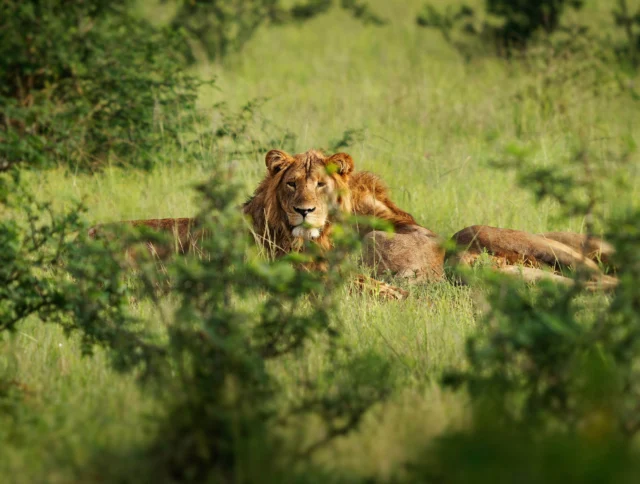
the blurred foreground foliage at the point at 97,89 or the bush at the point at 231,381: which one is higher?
the blurred foreground foliage at the point at 97,89

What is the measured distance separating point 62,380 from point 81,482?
44.5 inches

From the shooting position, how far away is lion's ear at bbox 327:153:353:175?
6520 millimetres

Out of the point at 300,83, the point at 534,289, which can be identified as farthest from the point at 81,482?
the point at 300,83

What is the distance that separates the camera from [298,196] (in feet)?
21.0

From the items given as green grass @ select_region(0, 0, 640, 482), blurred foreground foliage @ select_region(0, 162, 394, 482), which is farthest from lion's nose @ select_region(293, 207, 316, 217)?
blurred foreground foliage @ select_region(0, 162, 394, 482)

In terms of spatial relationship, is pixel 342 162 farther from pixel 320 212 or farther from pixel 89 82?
pixel 89 82

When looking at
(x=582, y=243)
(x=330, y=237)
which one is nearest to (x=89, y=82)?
(x=330, y=237)

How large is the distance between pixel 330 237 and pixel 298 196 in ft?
1.50

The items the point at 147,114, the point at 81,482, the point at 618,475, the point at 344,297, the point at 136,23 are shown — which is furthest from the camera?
the point at 136,23

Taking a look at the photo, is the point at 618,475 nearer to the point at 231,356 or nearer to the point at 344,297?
the point at 231,356

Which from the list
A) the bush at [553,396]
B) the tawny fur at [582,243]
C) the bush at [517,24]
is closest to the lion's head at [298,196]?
the tawny fur at [582,243]

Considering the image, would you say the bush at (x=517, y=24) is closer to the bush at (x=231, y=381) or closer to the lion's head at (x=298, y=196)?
the lion's head at (x=298, y=196)

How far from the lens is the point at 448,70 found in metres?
14.0

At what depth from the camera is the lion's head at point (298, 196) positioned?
6410 millimetres
